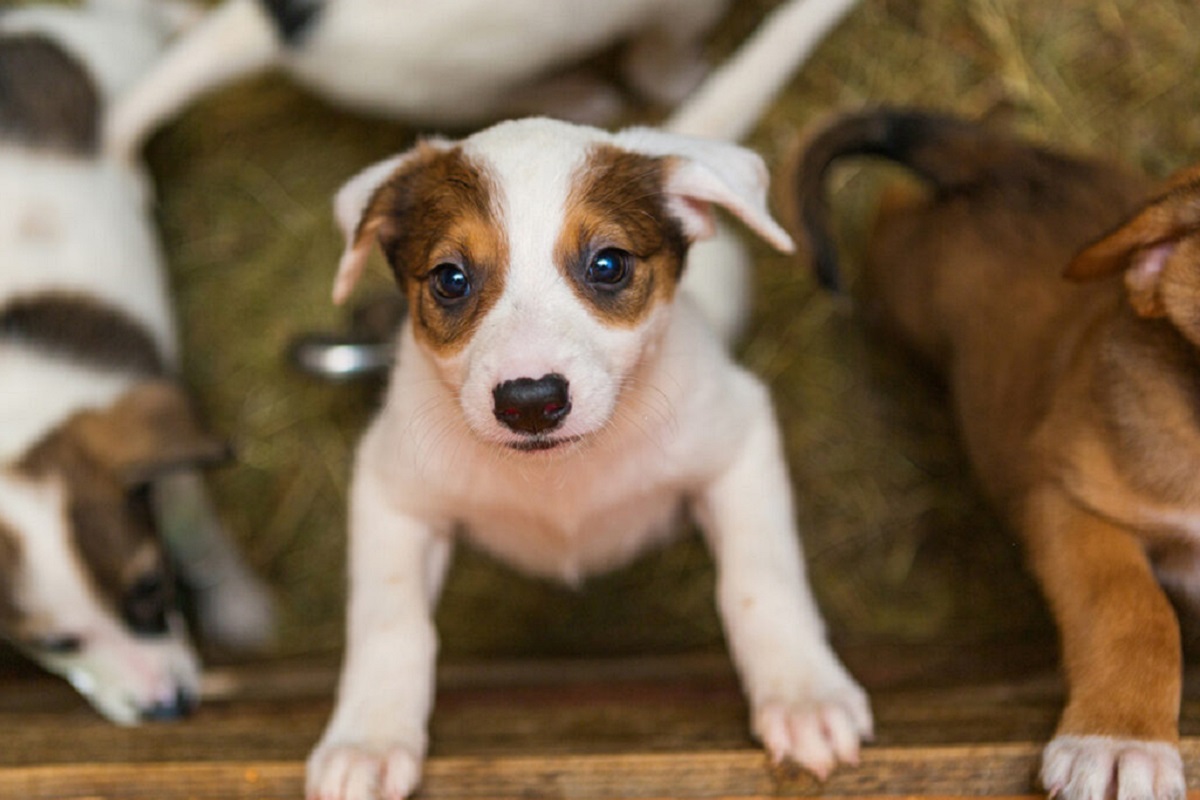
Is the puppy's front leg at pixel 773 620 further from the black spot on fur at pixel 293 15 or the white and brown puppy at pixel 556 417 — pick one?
the black spot on fur at pixel 293 15

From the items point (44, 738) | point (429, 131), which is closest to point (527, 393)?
point (44, 738)

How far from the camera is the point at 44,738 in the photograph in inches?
112

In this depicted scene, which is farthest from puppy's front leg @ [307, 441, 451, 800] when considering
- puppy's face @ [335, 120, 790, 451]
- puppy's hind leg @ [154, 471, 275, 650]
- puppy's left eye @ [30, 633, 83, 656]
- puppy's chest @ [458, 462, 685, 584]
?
puppy's hind leg @ [154, 471, 275, 650]

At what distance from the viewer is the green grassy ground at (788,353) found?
3.97 metres

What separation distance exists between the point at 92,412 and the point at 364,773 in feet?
5.56

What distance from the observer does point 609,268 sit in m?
2.40

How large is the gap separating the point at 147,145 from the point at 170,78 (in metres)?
0.80

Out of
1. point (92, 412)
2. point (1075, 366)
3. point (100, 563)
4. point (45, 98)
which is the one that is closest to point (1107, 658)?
point (1075, 366)

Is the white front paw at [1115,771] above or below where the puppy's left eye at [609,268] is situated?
below

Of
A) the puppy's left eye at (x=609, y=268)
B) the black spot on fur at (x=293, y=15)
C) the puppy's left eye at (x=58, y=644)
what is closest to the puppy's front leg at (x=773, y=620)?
the puppy's left eye at (x=609, y=268)

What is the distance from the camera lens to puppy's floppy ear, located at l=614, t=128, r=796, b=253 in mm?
2410

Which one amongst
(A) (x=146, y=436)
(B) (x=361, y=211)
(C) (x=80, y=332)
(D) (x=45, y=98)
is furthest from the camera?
(D) (x=45, y=98)

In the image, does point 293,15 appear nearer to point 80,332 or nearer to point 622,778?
point 80,332

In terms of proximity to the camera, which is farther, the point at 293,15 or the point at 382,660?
the point at 293,15
